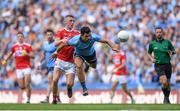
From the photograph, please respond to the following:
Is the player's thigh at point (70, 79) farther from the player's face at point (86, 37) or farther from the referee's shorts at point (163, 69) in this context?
the referee's shorts at point (163, 69)

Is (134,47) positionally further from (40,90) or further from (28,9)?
(28,9)

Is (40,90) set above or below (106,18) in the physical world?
below

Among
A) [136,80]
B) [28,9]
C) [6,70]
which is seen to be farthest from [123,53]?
[28,9]

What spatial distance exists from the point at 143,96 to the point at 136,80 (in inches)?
27.5

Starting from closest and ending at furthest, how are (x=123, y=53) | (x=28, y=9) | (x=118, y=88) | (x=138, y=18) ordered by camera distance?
(x=123, y=53) → (x=118, y=88) → (x=138, y=18) → (x=28, y=9)

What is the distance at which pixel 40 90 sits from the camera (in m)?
31.3

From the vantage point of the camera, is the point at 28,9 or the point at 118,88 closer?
the point at 118,88

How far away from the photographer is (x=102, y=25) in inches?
1366

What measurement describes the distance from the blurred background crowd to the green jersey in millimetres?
4765

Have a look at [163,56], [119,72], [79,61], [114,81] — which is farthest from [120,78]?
[79,61]

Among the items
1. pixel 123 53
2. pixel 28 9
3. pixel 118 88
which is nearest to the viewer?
pixel 123 53

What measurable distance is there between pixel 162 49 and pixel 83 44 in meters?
3.75

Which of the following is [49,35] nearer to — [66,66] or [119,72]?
[66,66]

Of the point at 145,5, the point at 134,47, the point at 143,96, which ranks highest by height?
the point at 145,5
